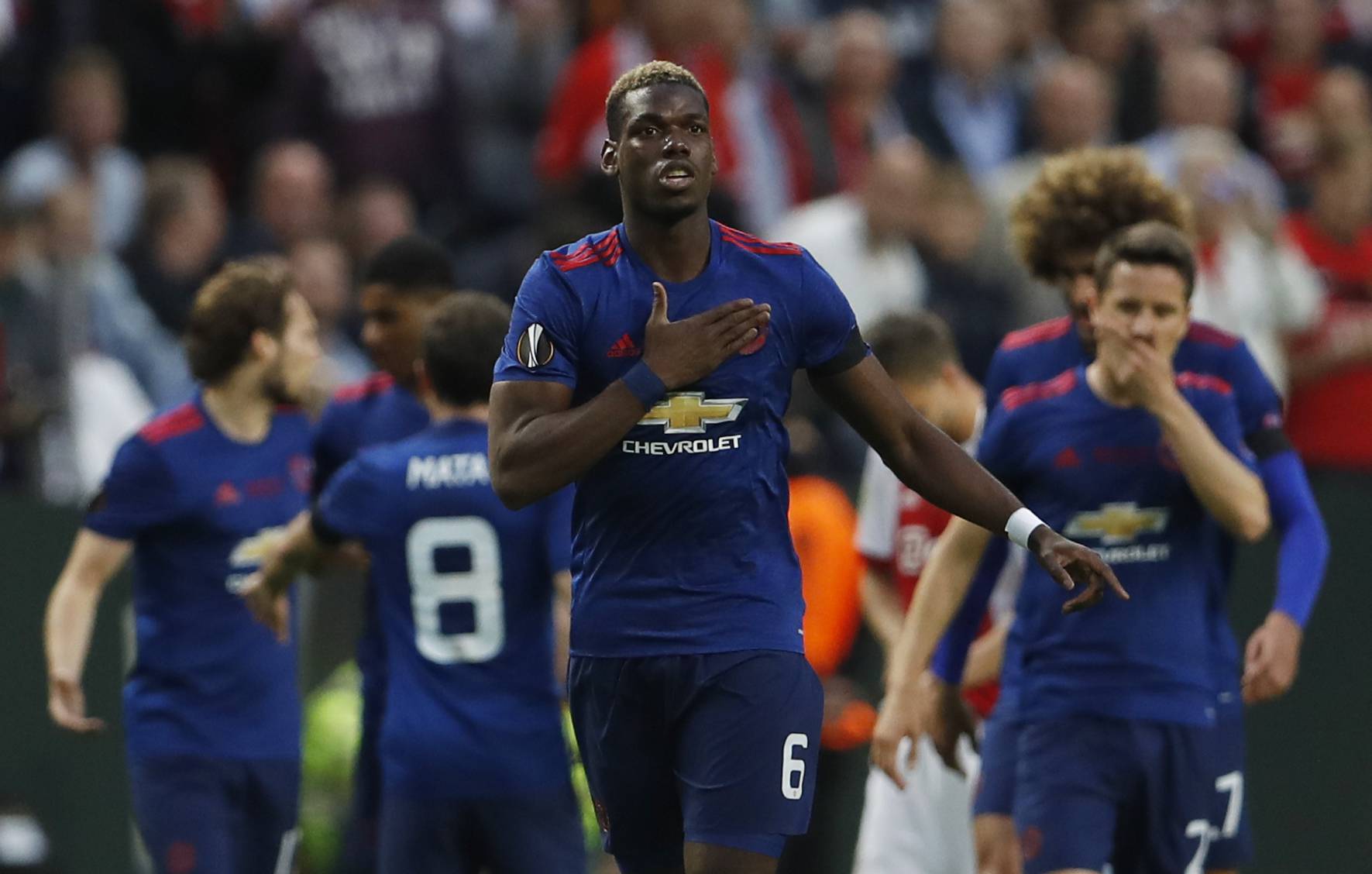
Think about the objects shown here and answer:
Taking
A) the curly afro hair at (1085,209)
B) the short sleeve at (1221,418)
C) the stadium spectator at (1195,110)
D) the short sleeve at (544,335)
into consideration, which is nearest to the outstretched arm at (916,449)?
the short sleeve at (544,335)

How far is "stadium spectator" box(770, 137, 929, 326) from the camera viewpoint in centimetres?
1138

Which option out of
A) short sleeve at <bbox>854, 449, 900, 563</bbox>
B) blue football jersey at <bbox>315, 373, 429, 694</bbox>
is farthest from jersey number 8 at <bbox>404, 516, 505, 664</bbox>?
short sleeve at <bbox>854, 449, 900, 563</bbox>

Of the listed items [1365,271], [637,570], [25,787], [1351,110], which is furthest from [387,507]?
[1351,110]

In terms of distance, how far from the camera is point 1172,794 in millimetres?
6258

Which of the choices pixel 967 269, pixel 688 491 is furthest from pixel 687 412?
pixel 967 269

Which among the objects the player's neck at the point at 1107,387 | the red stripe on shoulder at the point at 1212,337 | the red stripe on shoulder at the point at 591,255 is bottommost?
the player's neck at the point at 1107,387

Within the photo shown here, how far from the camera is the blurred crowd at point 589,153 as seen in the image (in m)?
11.0

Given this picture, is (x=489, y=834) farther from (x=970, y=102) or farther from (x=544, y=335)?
(x=970, y=102)

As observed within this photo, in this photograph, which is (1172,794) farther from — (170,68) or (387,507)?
(170,68)

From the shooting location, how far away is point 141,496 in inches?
A: 283

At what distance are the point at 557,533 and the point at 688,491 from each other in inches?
65.4

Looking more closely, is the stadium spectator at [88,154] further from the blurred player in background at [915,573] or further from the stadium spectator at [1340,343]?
the stadium spectator at [1340,343]

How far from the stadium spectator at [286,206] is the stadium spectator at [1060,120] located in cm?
375

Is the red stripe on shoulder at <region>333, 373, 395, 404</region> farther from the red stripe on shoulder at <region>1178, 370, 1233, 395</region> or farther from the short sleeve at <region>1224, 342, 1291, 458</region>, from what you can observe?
the short sleeve at <region>1224, 342, 1291, 458</region>
